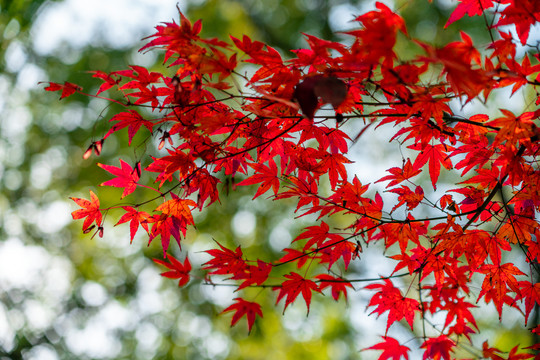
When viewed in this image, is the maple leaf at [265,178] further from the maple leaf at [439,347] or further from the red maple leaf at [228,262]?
the maple leaf at [439,347]

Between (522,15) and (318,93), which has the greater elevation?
(522,15)

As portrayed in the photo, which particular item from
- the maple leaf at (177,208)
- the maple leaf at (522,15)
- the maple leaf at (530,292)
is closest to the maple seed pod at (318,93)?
the maple leaf at (522,15)

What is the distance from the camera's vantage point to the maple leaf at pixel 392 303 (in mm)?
1290

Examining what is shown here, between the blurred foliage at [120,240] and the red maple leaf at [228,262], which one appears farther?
the blurred foliage at [120,240]

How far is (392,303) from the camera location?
4.28 ft

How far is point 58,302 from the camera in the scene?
4.77 meters

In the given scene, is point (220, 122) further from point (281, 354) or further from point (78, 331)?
point (78, 331)

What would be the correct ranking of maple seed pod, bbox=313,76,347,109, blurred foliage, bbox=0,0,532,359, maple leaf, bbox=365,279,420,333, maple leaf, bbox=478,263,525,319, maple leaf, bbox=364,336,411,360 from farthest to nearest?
→ blurred foliage, bbox=0,0,532,359
maple leaf, bbox=364,336,411,360
maple leaf, bbox=365,279,420,333
maple leaf, bbox=478,263,525,319
maple seed pod, bbox=313,76,347,109

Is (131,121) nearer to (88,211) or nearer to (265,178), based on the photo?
(88,211)

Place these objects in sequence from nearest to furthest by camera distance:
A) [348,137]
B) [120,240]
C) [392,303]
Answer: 1. [348,137]
2. [392,303]
3. [120,240]

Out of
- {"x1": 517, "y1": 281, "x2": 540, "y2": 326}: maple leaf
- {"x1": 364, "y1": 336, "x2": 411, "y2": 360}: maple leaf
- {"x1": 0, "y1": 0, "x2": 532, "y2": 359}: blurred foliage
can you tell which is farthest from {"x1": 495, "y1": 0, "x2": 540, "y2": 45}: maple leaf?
{"x1": 0, "y1": 0, "x2": 532, "y2": 359}: blurred foliage

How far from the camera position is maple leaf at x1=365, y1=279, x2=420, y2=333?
1290 mm

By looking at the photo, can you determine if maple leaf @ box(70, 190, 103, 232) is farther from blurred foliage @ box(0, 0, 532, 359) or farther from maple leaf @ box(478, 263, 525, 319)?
blurred foliage @ box(0, 0, 532, 359)

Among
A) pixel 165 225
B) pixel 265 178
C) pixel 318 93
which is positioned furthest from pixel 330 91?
pixel 165 225
